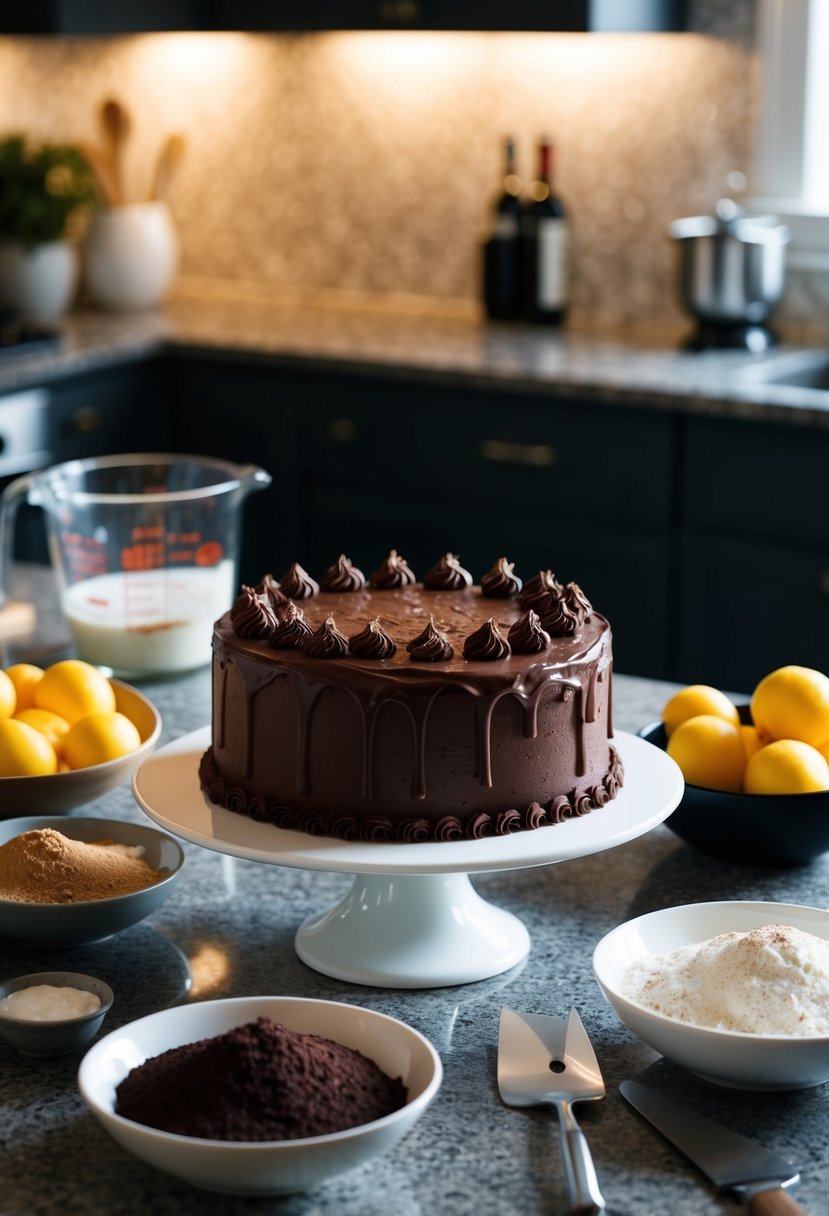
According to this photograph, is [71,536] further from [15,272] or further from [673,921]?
[15,272]

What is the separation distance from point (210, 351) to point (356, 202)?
689 millimetres

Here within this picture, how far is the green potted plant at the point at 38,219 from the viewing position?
11.9ft

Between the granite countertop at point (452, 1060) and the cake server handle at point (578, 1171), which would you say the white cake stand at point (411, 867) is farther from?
the cake server handle at point (578, 1171)

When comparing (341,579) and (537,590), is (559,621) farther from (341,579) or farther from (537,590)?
(341,579)

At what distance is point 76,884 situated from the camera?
1151mm

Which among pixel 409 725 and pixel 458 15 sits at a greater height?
pixel 458 15

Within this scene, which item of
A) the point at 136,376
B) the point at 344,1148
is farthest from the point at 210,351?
the point at 344,1148

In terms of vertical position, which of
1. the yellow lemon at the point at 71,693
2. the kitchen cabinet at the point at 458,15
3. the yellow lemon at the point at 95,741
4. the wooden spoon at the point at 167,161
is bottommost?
the yellow lemon at the point at 95,741

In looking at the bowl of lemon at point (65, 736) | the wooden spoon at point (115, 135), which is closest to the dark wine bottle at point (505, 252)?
the wooden spoon at point (115, 135)

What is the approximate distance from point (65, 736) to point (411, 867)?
17.6 inches

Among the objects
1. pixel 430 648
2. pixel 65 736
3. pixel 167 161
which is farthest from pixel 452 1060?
pixel 167 161

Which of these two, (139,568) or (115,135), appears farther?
(115,135)

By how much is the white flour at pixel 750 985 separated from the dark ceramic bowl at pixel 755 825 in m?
0.21

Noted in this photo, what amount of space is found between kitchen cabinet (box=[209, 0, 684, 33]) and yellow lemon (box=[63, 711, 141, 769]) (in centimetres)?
212
